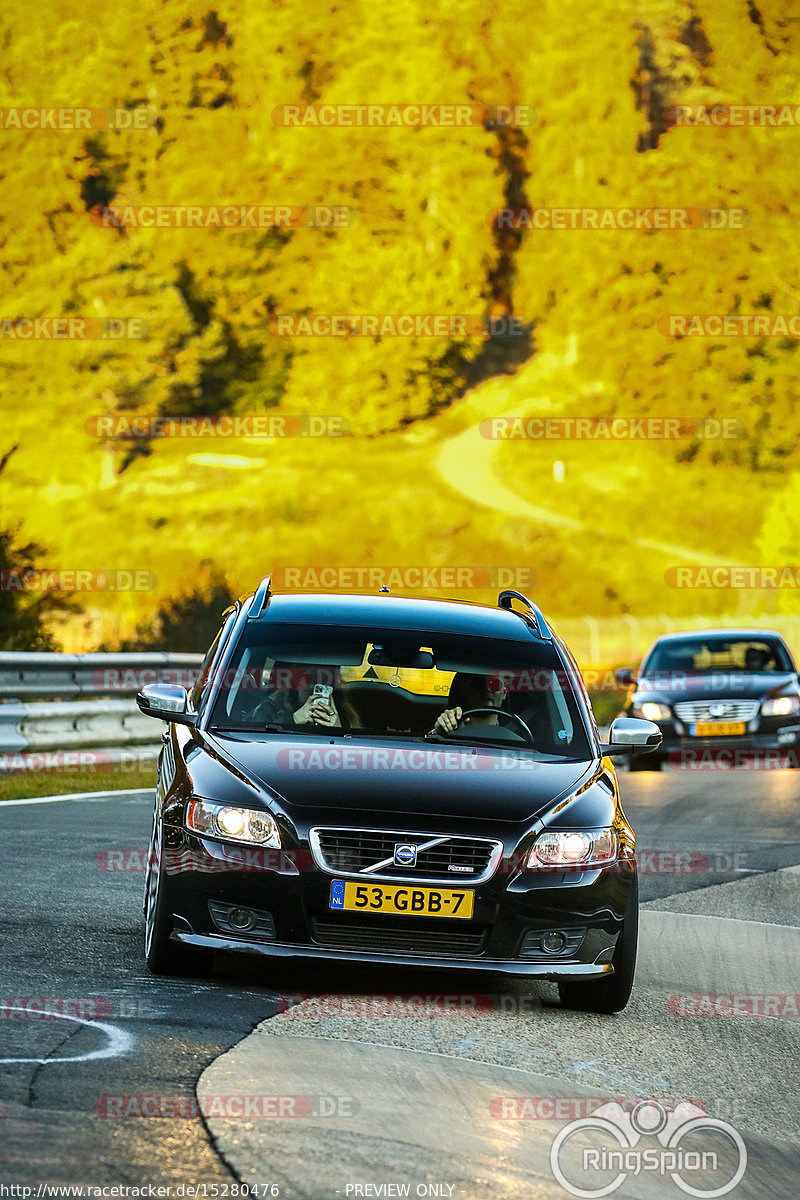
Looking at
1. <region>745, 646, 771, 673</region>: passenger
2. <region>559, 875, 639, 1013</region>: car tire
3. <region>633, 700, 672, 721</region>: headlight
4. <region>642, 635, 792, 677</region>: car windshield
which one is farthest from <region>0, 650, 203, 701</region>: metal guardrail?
<region>559, 875, 639, 1013</region>: car tire

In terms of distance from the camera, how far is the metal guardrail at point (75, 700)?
15727mm

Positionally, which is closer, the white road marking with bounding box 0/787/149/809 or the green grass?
the white road marking with bounding box 0/787/149/809

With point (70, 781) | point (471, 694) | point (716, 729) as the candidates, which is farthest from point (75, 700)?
point (471, 694)

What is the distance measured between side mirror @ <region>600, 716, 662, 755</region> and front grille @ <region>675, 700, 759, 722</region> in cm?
1237

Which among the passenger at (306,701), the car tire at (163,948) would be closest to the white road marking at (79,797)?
the passenger at (306,701)

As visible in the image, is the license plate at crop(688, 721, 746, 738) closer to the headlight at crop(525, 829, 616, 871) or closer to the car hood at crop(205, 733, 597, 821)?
the car hood at crop(205, 733, 597, 821)

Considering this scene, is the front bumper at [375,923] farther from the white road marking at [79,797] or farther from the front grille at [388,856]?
the white road marking at [79,797]

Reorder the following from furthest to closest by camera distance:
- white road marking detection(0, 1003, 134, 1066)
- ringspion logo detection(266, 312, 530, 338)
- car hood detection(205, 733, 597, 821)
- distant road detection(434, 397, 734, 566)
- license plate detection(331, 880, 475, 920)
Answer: ringspion logo detection(266, 312, 530, 338)
distant road detection(434, 397, 734, 566)
car hood detection(205, 733, 597, 821)
license plate detection(331, 880, 475, 920)
white road marking detection(0, 1003, 134, 1066)

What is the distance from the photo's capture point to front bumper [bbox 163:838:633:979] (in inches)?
258

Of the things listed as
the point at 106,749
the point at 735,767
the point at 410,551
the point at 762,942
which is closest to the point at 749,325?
the point at 410,551

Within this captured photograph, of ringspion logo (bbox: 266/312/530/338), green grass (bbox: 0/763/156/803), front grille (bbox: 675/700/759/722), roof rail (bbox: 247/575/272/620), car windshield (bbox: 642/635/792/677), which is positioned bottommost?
ringspion logo (bbox: 266/312/530/338)

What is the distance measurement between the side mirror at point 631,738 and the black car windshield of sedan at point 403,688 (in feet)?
0.44

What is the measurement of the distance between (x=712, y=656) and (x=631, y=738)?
49.6ft

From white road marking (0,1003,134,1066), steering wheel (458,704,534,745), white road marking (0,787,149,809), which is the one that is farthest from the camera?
white road marking (0,787,149,809)
